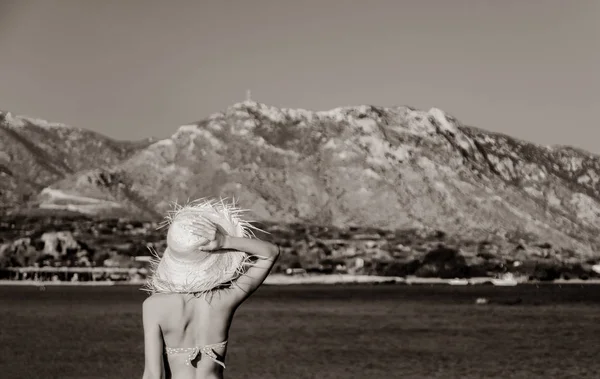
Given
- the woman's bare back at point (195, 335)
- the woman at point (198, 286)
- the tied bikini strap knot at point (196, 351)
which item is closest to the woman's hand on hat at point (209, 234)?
the woman at point (198, 286)

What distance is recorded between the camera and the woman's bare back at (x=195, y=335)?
15.3 ft

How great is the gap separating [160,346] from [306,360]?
60267 millimetres

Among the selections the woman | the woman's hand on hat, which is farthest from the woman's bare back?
the woman's hand on hat

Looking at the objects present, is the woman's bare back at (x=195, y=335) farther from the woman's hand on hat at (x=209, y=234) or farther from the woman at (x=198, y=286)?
the woman's hand on hat at (x=209, y=234)

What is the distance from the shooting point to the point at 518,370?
59312 mm

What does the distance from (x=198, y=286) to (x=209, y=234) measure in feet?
0.94

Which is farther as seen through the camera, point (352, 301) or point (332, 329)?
point (352, 301)

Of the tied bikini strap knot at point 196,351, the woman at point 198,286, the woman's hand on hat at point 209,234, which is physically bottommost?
the tied bikini strap knot at point 196,351

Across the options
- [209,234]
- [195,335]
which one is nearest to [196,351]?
[195,335]

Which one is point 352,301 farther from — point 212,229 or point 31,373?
point 212,229

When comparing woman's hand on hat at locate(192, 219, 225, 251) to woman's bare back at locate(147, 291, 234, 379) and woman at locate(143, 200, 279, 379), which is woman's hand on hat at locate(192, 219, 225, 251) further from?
woman's bare back at locate(147, 291, 234, 379)

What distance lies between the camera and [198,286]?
463cm

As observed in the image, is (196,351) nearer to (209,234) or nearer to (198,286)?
(198,286)

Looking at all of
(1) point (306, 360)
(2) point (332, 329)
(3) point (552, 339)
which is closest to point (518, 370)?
(1) point (306, 360)
